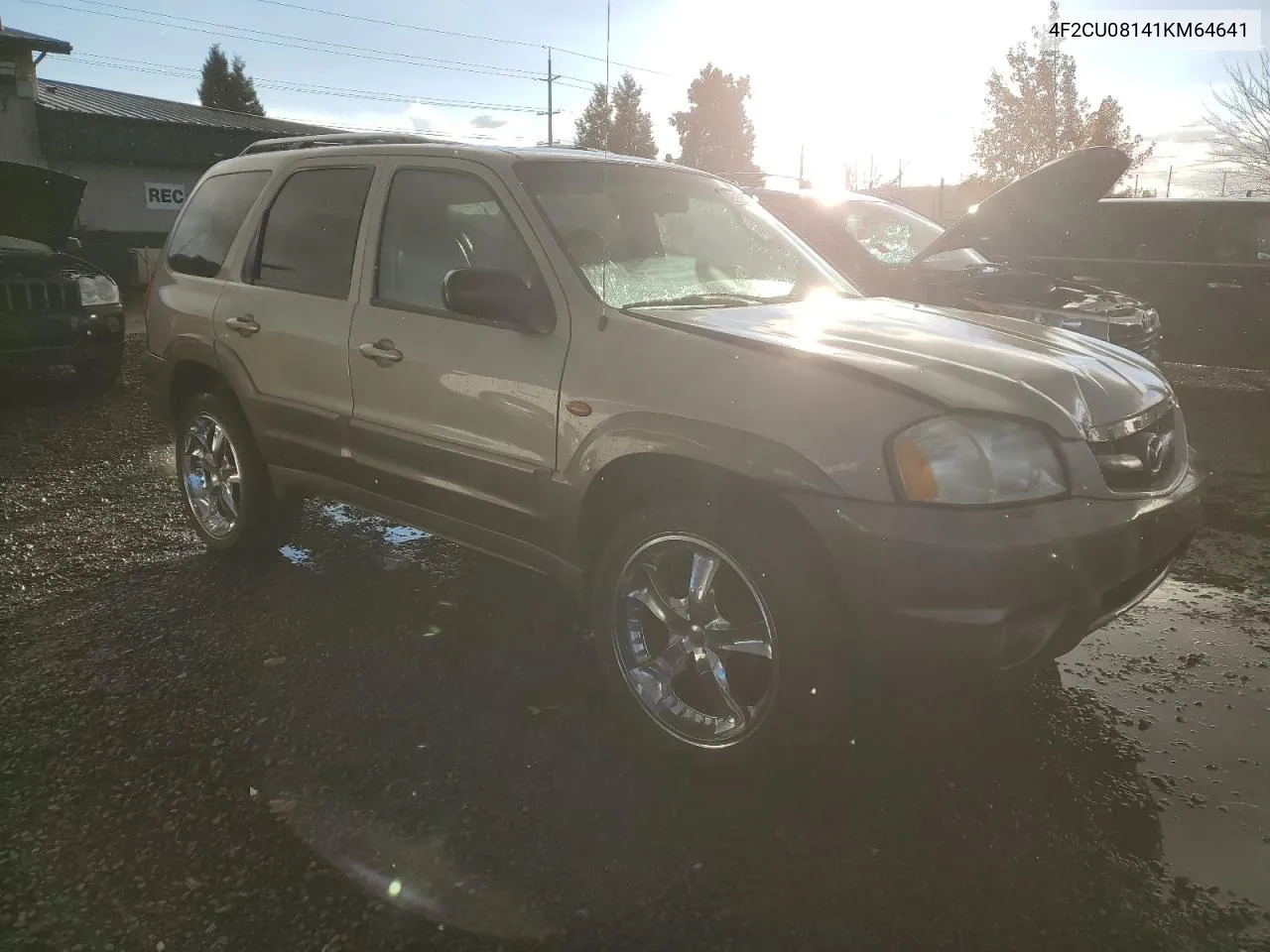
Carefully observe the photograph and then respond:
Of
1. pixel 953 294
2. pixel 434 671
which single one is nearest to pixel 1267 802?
pixel 434 671

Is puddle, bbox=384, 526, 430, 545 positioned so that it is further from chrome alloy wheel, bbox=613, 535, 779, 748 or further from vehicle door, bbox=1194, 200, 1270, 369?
vehicle door, bbox=1194, 200, 1270, 369

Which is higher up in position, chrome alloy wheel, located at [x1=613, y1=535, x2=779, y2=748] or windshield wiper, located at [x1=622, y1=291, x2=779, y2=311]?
windshield wiper, located at [x1=622, y1=291, x2=779, y2=311]

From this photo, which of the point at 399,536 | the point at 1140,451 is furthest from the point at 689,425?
the point at 399,536

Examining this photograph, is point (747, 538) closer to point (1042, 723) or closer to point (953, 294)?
point (1042, 723)

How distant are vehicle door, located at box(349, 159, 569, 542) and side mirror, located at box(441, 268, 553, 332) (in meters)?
0.03

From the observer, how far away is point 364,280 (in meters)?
3.67

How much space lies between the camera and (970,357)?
2.77 metres

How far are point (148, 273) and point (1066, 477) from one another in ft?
16.6

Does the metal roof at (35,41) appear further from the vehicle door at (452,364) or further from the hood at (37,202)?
the vehicle door at (452,364)

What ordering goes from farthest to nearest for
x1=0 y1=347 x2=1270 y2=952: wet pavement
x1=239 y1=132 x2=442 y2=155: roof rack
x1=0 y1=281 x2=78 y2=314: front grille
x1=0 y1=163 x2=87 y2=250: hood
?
x1=0 y1=163 x2=87 y2=250: hood, x1=0 y1=281 x2=78 y2=314: front grille, x1=239 y1=132 x2=442 y2=155: roof rack, x1=0 y1=347 x2=1270 y2=952: wet pavement

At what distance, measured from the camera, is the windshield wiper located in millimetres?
3143

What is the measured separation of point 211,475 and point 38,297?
472 centimetres

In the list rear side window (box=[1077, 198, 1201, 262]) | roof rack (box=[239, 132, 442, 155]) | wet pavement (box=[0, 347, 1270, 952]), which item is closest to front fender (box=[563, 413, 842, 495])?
wet pavement (box=[0, 347, 1270, 952])

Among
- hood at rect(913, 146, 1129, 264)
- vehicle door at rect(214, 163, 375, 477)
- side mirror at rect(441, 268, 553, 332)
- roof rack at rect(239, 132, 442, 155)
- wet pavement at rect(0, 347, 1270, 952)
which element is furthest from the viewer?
hood at rect(913, 146, 1129, 264)
